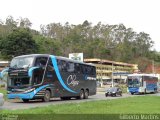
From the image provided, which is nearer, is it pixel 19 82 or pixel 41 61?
pixel 19 82

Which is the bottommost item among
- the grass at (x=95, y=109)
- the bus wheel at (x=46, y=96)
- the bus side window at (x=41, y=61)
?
the grass at (x=95, y=109)

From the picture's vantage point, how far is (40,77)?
28.0m

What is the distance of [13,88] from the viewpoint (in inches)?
1101

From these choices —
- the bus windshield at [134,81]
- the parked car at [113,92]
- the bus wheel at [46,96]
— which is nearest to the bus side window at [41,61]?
the bus wheel at [46,96]

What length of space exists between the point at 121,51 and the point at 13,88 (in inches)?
4906

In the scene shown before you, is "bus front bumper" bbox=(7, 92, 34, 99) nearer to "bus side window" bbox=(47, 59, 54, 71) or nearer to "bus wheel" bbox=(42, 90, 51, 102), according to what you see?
"bus wheel" bbox=(42, 90, 51, 102)

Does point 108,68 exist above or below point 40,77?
above

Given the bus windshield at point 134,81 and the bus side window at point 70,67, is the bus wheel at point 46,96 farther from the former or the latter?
the bus windshield at point 134,81

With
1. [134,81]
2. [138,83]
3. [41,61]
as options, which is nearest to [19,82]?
[41,61]

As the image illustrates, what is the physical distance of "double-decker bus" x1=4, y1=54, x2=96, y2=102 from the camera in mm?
27469

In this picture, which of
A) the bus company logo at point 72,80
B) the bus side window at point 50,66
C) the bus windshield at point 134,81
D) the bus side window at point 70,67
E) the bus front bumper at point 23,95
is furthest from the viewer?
the bus windshield at point 134,81

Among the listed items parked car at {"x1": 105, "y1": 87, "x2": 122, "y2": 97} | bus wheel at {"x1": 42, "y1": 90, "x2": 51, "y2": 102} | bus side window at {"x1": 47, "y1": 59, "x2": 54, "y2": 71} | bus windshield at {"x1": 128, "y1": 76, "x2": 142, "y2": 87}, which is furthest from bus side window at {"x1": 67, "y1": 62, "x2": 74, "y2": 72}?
bus windshield at {"x1": 128, "y1": 76, "x2": 142, "y2": 87}

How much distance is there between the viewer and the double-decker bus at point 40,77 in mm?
27469

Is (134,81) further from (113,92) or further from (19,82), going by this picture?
(19,82)
